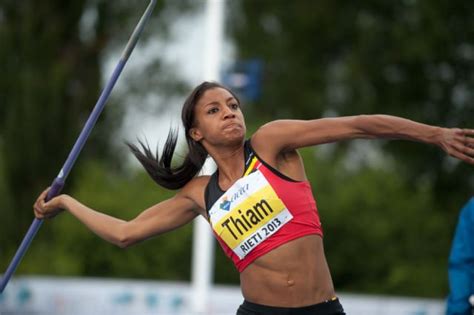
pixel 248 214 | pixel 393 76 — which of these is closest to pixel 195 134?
pixel 248 214

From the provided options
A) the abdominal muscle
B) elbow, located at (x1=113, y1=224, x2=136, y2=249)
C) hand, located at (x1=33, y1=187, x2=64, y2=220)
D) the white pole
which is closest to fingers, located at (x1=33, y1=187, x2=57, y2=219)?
hand, located at (x1=33, y1=187, x2=64, y2=220)

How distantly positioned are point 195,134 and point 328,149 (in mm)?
23848

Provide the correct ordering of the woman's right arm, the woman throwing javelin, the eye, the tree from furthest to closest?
the tree, the woman's right arm, the eye, the woman throwing javelin

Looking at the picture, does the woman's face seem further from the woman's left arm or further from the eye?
the woman's left arm

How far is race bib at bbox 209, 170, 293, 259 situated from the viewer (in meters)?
5.84

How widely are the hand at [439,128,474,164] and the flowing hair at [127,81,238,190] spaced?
1387mm

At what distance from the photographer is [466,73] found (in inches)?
983

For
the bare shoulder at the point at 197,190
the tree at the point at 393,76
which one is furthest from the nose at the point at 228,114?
the tree at the point at 393,76

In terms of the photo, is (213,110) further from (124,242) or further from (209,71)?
(209,71)

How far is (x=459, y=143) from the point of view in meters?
5.27

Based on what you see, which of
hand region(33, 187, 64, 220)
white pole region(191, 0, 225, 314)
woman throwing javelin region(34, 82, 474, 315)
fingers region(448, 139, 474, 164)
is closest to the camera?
fingers region(448, 139, 474, 164)

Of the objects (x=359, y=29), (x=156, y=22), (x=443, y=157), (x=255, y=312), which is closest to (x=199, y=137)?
(x=255, y=312)

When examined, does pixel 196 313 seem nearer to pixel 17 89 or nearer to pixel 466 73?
pixel 17 89

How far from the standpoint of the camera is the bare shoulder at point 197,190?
20.5 ft
